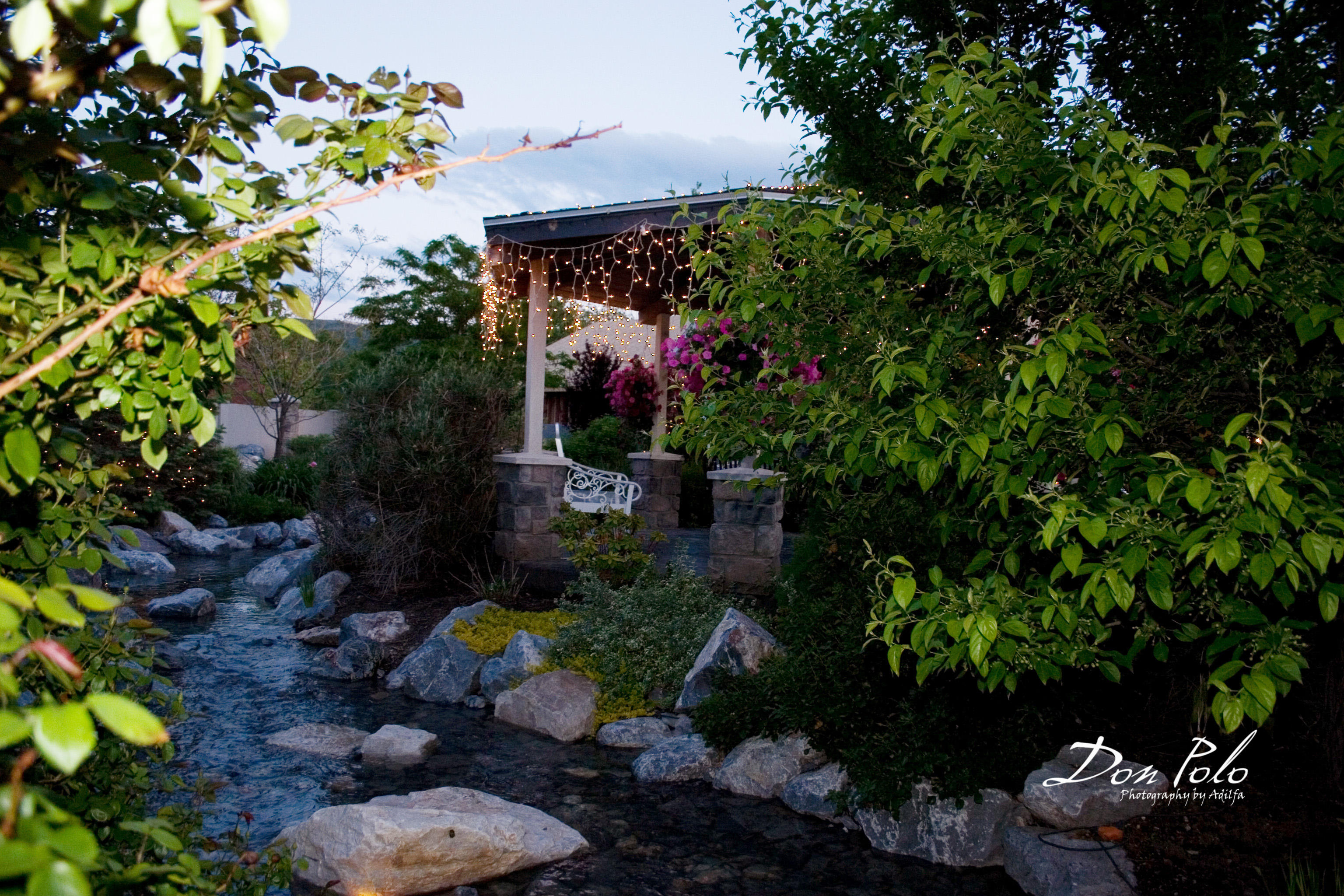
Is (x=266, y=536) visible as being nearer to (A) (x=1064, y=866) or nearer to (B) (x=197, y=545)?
(B) (x=197, y=545)

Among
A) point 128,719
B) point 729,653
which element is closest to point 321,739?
point 729,653

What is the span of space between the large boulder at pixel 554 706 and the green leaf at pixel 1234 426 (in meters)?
4.74

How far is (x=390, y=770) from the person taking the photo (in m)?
5.23

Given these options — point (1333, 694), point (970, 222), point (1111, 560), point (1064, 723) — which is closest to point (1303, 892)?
point (1333, 694)

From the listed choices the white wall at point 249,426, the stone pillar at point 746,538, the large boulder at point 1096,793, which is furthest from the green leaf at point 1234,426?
the white wall at point 249,426

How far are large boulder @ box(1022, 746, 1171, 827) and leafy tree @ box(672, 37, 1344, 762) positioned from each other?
3.91ft

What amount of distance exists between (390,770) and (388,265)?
20.5 meters

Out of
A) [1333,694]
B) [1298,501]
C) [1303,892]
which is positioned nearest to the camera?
[1298,501]

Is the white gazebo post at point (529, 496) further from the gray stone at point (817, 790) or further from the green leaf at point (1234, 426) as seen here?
the green leaf at point (1234, 426)

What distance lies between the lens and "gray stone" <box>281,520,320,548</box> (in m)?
14.4

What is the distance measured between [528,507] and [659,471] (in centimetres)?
221

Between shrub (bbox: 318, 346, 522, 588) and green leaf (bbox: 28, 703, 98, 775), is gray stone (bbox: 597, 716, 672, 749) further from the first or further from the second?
green leaf (bbox: 28, 703, 98, 775)

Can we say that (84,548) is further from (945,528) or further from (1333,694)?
(1333,694)

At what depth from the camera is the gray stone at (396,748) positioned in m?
5.36
